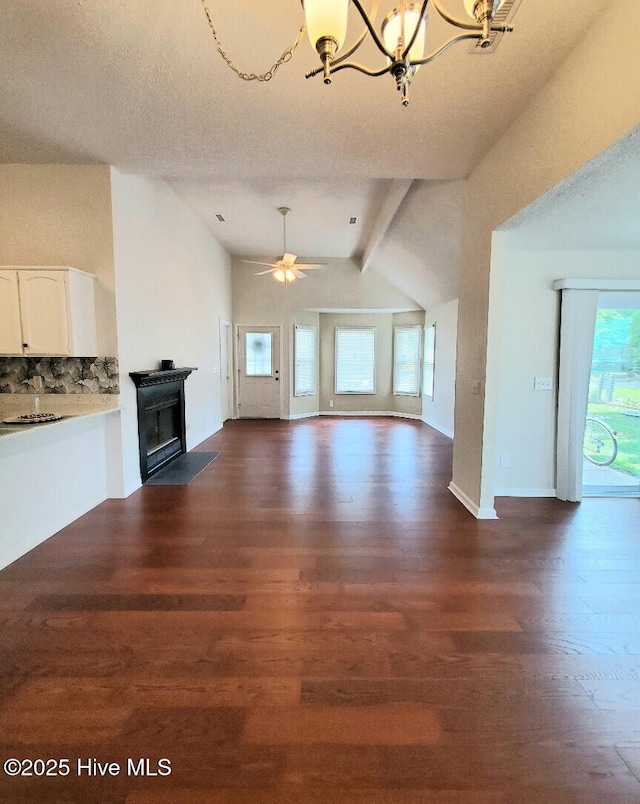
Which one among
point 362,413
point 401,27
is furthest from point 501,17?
point 362,413

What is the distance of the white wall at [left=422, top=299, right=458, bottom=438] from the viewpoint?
639 cm

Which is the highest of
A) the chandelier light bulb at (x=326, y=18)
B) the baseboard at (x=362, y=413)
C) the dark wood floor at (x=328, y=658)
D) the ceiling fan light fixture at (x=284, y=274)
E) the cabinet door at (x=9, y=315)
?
the ceiling fan light fixture at (x=284, y=274)

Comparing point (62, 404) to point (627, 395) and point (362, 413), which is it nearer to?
point (627, 395)

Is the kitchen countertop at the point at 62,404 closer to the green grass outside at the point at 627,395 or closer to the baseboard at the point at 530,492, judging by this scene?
the baseboard at the point at 530,492

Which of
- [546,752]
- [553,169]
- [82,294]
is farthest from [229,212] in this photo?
[546,752]

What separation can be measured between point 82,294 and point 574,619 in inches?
170

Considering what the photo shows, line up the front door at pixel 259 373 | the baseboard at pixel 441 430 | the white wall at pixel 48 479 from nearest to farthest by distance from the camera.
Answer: the white wall at pixel 48 479 < the baseboard at pixel 441 430 < the front door at pixel 259 373

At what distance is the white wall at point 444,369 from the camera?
639cm

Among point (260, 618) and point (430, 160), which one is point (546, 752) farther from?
point (430, 160)

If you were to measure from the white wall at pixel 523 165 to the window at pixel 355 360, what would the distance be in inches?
193

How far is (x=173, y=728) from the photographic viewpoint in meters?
1.40

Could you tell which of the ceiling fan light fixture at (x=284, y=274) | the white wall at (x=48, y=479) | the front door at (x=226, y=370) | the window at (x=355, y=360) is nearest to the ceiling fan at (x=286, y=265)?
the ceiling fan light fixture at (x=284, y=274)

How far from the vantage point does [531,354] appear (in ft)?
11.8

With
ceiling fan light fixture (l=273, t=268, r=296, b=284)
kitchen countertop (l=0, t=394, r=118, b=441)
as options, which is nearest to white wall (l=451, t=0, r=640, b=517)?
ceiling fan light fixture (l=273, t=268, r=296, b=284)
